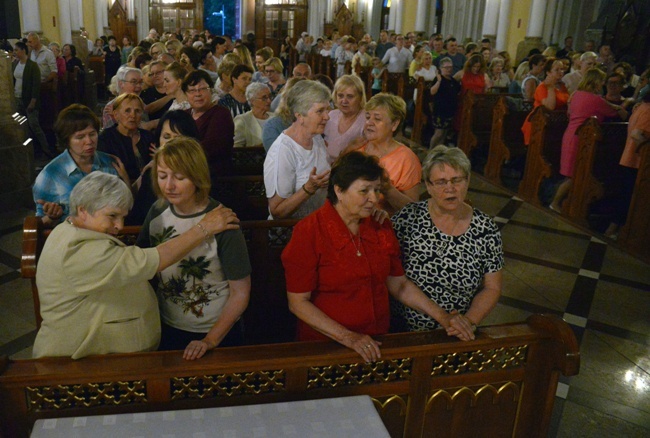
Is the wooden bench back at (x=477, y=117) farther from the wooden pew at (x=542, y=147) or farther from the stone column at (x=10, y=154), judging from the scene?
the stone column at (x=10, y=154)

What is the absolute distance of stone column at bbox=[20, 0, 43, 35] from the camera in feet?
46.5

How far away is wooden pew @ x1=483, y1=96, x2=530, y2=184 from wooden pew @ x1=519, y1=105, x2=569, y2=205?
0.62 meters

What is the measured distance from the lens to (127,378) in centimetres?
177

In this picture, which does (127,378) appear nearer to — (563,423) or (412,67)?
(563,423)

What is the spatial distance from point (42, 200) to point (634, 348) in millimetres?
3555

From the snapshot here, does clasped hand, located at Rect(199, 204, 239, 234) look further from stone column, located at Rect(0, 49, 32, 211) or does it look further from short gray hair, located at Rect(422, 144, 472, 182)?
Answer: stone column, located at Rect(0, 49, 32, 211)

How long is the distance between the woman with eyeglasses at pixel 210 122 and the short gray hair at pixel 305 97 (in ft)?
2.47

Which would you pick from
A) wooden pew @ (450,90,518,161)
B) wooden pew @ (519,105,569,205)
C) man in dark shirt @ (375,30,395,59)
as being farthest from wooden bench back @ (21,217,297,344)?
man in dark shirt @ (375,30,395,59)

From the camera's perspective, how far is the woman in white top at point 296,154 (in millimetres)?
3154

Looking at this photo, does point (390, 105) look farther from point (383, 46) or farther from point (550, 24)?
point (550, 24)

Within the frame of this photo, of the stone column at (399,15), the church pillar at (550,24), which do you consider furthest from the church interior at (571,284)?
the stone column at (399,15)

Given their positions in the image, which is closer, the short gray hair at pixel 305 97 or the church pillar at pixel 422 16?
the short gray hair at pixel 305 97

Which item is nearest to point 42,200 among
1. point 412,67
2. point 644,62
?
point 412,67

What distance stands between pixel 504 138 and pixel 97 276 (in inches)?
256
